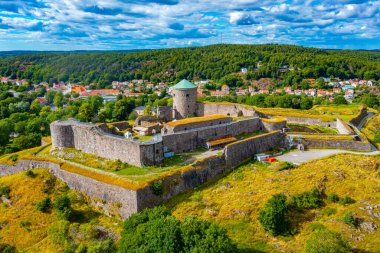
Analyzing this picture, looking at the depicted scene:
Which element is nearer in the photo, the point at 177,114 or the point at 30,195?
the point at 30,195

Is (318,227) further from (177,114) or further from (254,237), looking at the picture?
(177,114)

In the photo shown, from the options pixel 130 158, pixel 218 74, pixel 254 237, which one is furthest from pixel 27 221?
pixel 218 74

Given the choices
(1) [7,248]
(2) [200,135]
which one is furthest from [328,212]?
(1) [7,248]

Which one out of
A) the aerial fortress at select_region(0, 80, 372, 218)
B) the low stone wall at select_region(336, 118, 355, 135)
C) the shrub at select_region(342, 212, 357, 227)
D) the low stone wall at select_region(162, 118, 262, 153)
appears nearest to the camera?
the shrub at select_region(342, 212, 357, 227)

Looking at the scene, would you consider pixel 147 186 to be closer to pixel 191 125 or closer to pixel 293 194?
pixel 293 194

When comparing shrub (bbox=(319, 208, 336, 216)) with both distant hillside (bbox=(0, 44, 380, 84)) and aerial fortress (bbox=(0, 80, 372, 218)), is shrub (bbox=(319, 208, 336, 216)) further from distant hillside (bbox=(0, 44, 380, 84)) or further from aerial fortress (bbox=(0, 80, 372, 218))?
distant hillside (bbox=(0, 44, 380, 84))

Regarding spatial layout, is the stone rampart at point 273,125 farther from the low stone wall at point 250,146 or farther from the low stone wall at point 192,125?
the low stone wall at point 192,125

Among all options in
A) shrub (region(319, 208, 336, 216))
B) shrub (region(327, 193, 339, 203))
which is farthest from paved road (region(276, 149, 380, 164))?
shrub (region(319, 208, 336, 216))
